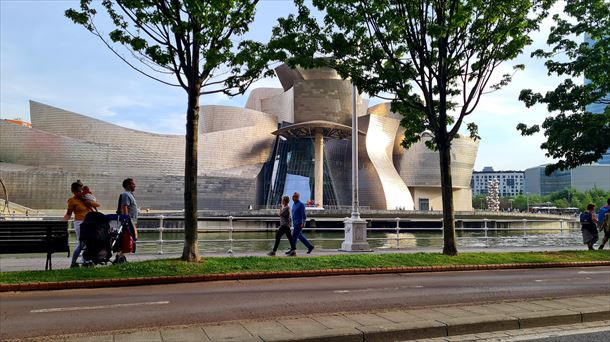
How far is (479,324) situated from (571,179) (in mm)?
157853

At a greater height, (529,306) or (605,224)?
(605,224)

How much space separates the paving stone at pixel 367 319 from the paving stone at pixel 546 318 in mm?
1754

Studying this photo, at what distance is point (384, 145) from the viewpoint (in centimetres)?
7088

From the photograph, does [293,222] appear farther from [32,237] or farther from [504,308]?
[504,308]

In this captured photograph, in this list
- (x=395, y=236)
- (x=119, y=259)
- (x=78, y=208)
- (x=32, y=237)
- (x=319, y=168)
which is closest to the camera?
(x=32, y=237)

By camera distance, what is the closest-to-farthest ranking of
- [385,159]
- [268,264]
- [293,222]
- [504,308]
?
[504,308] < [268,264] < [293,222] < [385,159]

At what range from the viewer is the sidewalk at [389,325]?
16.2ft

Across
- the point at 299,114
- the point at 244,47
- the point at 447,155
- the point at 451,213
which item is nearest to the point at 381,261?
the point at 451,213

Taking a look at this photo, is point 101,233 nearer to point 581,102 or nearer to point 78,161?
point 581,102

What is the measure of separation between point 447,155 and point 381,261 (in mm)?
4496

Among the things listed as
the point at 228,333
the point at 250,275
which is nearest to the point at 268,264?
the point at 250,275

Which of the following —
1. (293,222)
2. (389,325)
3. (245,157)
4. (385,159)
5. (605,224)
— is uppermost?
(245,157)

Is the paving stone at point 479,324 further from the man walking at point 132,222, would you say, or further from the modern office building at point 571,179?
the modern office building at point 571,179

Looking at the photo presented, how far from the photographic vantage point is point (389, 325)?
5477 mm
